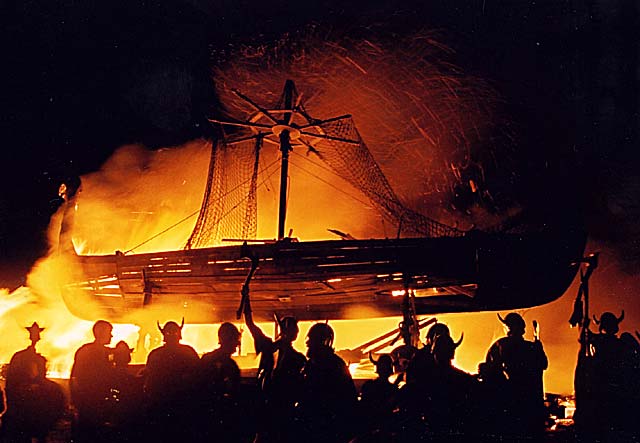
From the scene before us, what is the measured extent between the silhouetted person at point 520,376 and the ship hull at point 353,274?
2366mm

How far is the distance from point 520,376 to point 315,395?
204 cm

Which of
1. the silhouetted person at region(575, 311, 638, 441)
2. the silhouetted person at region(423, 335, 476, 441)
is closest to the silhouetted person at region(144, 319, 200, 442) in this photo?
the silhouetted person at region(423, 335, 476, 441)

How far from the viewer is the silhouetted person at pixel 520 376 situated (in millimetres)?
5621

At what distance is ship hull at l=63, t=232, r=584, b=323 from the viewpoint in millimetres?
8344

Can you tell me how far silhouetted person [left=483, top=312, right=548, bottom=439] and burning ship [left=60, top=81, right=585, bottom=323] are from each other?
2375mm

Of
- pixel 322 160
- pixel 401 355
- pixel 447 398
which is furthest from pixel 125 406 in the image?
pixel 322 160

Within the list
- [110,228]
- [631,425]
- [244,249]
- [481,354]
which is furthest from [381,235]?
[631,425]

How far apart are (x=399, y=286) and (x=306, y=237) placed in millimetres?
8104

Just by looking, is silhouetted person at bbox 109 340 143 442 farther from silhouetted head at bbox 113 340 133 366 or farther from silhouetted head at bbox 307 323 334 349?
silhouetted head at bbox 307 323 334 349

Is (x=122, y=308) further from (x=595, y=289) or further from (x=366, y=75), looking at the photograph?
(x=595, y=289)

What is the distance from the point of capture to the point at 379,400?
511 cm

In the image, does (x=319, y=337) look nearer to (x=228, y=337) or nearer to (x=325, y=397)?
(x=325, y=397)

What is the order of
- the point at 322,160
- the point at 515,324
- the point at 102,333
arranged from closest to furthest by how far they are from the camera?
the point at 515,324
the point at 102,333
the point at 322,160

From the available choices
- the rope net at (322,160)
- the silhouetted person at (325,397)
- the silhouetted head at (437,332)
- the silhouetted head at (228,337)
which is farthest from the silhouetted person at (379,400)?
the rope net at (322,160)
